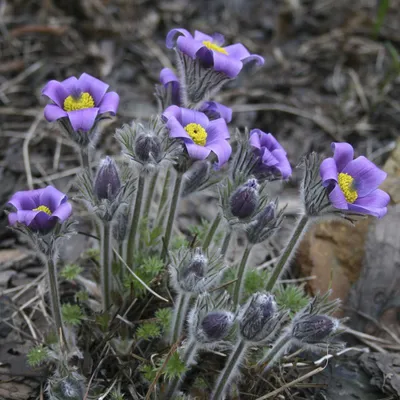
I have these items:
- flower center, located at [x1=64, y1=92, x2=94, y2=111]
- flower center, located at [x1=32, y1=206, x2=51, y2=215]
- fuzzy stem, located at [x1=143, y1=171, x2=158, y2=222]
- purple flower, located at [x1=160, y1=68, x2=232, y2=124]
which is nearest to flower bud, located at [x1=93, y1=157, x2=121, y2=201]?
flower center, located at [x1=32, y1=206, x2=51, y2=215]

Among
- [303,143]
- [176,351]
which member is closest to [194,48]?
[176,351]

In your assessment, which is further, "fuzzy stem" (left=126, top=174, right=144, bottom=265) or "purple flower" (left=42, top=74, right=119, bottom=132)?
"fuzzy stem" (left=126, top=174, right=144, bottom=265)

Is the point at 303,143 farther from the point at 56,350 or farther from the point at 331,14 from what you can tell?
the point at 56,350

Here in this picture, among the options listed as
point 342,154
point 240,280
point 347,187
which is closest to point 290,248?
point 240,280

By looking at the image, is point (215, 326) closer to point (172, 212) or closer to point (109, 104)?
point (172, 212)

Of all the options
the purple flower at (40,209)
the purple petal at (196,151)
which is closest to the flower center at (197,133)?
the purple petal at (196,151)

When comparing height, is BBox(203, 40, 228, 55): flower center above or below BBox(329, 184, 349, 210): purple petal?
above

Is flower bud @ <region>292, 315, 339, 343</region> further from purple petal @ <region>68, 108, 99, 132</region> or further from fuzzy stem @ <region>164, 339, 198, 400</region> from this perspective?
purple petal @ <region>68, 108, 99, 132</region>

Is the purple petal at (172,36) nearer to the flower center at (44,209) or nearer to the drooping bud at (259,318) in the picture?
the flower center at (44,209)
